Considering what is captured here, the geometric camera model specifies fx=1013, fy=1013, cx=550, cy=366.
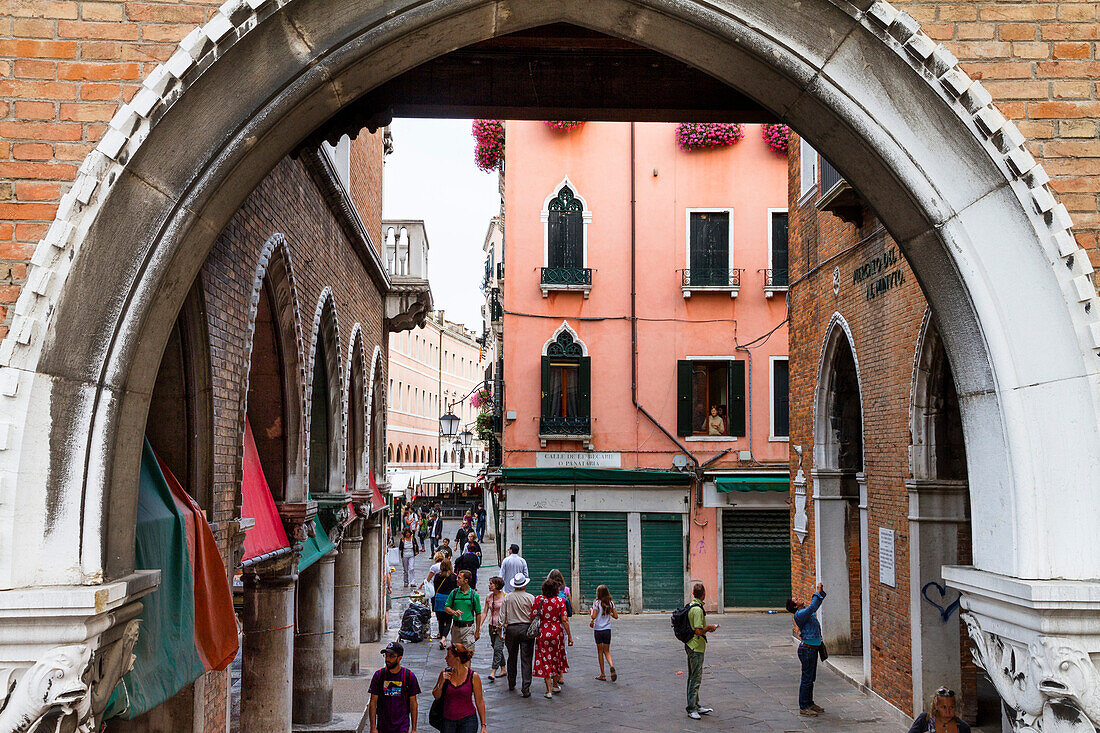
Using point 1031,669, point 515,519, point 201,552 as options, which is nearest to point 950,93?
point 1031,669

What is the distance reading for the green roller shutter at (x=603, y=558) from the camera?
2139cm

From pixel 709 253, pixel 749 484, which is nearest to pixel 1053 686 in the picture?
pixel 749 484

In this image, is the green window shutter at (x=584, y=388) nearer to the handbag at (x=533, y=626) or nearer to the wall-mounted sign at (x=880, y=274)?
the handbag at (x=533, y=626)

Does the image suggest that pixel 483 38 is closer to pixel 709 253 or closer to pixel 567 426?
pixel 567 426

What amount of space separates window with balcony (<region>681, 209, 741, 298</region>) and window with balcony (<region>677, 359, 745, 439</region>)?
1640 mm

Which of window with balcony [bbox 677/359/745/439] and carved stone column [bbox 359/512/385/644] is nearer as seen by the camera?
carved stone column [bbox 359/512/385/644]

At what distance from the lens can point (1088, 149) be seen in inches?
176

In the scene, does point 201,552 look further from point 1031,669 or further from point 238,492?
point 1031,669

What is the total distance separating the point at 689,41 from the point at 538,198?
17.9m

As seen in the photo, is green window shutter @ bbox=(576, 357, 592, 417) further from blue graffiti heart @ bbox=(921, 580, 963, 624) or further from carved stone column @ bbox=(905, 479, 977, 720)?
blue graffiti heart @ bbox=(921, 580, 963, 624)

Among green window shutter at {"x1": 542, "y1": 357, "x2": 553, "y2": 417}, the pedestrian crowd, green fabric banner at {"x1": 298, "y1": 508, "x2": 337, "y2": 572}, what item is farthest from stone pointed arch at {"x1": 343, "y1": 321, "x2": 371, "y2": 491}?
green window shutter at {"x1": 542, "y1": 357, "x2": 553, "y2": 417}

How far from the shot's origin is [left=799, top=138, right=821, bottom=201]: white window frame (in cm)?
1397

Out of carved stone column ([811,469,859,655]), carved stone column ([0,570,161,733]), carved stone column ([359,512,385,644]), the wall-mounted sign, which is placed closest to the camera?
carved stone column ([0,570,161,733])

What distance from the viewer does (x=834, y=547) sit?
1419 centimetres
